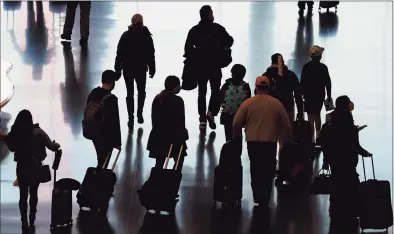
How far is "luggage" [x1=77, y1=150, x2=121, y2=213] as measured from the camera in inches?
560

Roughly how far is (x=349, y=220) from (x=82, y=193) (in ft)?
11.0

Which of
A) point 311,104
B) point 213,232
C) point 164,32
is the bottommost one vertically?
point 213,232

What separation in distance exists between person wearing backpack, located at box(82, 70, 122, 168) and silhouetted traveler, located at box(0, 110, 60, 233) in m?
1.22

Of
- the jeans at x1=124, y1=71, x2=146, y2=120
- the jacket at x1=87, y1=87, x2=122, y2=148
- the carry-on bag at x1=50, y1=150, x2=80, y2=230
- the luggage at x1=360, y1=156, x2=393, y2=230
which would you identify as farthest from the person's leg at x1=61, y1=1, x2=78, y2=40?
the luggage at x1=360, y1=156, x2=393, y2=230

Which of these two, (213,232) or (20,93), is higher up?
(20,93)

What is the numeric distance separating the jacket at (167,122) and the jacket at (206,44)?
124 inches

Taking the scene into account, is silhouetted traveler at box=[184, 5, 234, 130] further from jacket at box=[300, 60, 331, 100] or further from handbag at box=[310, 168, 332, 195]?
handbag at box=[310, 168, 332, 195]

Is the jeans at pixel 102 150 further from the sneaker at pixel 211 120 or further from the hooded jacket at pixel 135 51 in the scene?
the sneaker at pixel 211 120

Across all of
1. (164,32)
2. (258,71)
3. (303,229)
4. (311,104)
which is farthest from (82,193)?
(164,32)

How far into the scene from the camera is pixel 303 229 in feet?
45.4

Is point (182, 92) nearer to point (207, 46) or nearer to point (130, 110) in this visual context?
point (130, 110)

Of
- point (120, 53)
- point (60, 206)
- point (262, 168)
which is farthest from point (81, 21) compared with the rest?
point (60, 206)

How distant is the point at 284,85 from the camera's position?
1589 centimetres

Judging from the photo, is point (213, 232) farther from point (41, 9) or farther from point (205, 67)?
point (41, 9)
